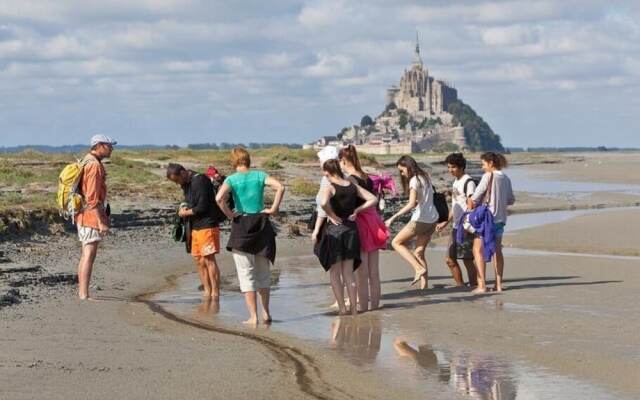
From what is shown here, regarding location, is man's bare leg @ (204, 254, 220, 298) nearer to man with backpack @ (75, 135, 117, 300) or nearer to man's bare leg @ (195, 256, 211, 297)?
man's bare leg @ (195, 256, 211, 297)

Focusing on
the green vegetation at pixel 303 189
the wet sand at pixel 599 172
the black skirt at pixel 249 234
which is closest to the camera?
the black skirt at pixel 249 234

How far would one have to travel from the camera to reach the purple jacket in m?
11.8

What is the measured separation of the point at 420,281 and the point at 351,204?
2.74 metres

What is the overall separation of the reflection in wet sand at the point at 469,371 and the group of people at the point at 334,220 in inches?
71.8

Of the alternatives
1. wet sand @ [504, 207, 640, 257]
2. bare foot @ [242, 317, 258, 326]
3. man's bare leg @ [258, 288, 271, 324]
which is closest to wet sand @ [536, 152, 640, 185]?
wet sand @ [504, 207, 640, 257]

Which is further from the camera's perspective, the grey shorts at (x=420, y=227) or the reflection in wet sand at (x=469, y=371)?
the grey shorts at (x=420, y=227)

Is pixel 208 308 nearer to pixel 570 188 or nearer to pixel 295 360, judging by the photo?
pixel 295 360

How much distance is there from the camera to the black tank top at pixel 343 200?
396 inches

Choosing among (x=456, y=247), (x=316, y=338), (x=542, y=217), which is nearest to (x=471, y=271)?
(x=456, y=247)

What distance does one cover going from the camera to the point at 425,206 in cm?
1202

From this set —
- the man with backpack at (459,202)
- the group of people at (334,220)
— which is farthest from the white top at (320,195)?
the man with backpack at (459,202)

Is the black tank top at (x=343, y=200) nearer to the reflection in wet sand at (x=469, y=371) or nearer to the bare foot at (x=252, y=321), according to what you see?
the bare foot at (x=252, y=321)

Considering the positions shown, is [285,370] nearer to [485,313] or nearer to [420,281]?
[485,313]

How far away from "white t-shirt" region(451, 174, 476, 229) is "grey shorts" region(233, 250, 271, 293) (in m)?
2.93
